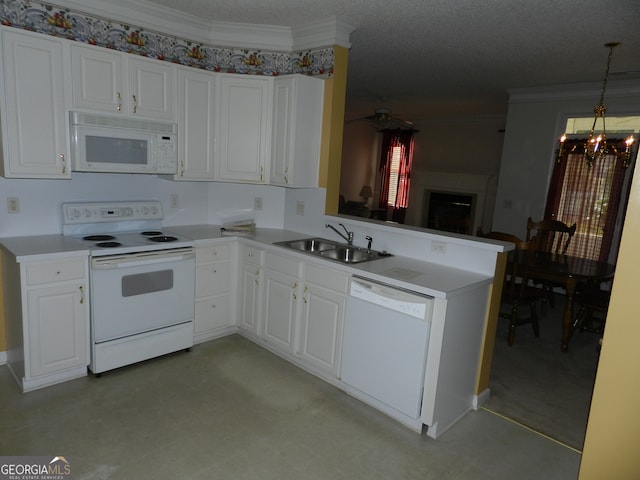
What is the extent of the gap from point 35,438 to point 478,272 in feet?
9.09

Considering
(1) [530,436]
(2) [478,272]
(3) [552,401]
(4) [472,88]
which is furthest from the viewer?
(4) [472,88]

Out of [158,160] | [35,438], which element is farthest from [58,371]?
A: [158,160]

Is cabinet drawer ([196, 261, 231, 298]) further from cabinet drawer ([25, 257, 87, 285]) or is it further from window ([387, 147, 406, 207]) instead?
window ([387, 147, 406, 207])

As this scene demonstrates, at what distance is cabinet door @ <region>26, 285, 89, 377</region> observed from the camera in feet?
8.78

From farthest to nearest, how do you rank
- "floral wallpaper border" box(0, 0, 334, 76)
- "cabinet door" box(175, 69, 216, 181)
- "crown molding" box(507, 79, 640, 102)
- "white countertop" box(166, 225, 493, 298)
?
"crown molding" box(507, 79, 640, 102) < "cabinet door" box(175, 69, 216, 181) < "floral wallpaper border" box(0, 0, 334, 76) < "white countertop" box(166, 225, 493, 298)

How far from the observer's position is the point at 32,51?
268 centimetres

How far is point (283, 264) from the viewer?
10.7 feet

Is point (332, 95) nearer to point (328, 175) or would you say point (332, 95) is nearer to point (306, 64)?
point (306, 64)

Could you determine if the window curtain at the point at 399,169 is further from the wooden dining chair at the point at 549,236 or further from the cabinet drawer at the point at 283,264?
the cabinet drawer at the point at 283,264

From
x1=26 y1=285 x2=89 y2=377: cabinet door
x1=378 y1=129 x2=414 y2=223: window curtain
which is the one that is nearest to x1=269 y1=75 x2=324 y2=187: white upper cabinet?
x1=26 y1=285 x2=89 y2=377: cabinet door

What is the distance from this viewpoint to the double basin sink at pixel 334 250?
3.29 metres

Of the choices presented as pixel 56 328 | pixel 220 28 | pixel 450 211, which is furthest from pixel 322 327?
pixel 450 211

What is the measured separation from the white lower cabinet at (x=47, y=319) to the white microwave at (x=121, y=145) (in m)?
0.73

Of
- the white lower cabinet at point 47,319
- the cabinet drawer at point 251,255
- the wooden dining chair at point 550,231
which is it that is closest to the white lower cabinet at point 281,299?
the cabinet drawer at point 251,255
